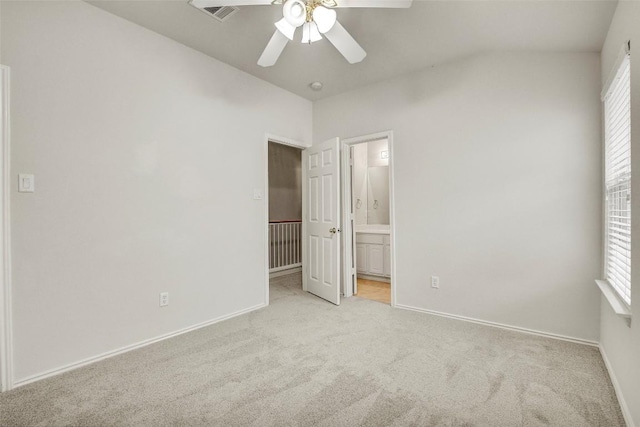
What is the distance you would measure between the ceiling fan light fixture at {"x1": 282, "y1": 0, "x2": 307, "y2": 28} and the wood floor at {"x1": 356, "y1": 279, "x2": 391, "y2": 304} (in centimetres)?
315

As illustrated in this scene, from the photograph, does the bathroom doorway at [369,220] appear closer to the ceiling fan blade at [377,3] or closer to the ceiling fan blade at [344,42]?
the ceiling fan blade at [344,42]

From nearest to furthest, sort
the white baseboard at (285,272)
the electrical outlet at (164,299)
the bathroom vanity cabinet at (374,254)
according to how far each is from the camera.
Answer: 1. the electrical outlet at (164,299)
2. the bathroom vanity cabinet at (374,254)
3. the white baseboard at (285,272)

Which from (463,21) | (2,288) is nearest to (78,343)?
(2,288)

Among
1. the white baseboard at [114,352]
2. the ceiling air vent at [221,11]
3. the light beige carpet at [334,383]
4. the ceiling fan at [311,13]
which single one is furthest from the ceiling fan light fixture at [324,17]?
the white baseboard at [114,352]

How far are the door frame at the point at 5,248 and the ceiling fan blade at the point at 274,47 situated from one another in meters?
1.67

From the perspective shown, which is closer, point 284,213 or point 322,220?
point 322,220

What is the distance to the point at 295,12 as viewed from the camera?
1.88 m

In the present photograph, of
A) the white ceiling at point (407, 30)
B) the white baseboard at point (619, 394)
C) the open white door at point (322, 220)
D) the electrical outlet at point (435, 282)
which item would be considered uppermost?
the white ceiling at point (407, 30)

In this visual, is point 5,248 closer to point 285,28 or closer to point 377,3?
point 285,28

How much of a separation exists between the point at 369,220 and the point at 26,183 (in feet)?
15.3

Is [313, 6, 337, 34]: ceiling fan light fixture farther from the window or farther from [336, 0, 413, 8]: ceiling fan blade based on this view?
the window

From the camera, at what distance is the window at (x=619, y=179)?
184 centimetres

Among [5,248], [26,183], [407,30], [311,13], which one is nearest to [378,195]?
[407,30]

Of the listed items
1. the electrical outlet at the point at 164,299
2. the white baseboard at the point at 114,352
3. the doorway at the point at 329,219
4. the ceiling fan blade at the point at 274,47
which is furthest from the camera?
the doorway at the point at 329,219
